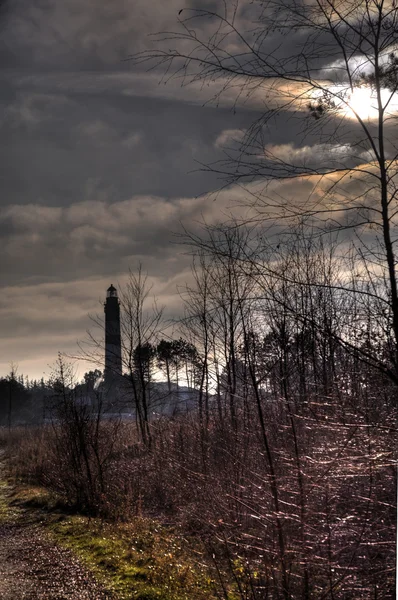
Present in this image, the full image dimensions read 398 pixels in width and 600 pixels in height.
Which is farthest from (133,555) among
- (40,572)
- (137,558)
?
(40,572)

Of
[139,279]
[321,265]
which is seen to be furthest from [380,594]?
[139,279]

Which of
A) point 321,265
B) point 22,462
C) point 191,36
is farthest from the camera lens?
point 22,462

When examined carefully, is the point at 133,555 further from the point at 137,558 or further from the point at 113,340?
the point at 113,340

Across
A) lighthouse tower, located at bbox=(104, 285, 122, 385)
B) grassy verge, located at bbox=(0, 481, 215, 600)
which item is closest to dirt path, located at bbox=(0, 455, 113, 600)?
grassy verge, located at bbox=(0, 481, 215, 600)

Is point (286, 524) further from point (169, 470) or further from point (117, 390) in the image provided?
point (117, 390)

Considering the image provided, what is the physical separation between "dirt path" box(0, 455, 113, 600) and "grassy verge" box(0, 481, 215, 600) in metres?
0.16

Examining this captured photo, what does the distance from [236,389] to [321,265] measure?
4.71 m

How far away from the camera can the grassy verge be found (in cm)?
536

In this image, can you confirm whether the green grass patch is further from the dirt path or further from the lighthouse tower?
the lighthouse tower

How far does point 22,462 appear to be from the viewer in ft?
53.3

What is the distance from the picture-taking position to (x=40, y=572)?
6047 mm

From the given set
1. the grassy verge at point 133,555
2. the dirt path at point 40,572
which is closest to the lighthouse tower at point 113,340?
the grassy verge at point 133,555

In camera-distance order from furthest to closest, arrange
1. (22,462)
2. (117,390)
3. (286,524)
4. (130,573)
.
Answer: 1. (117,390)
2. (22,462)
3. (130,573)
4. (286,524)

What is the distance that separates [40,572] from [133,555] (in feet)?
3.44
